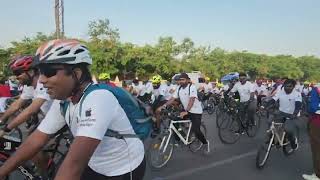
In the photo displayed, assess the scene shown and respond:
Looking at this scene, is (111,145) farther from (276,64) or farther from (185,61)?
(276,64)

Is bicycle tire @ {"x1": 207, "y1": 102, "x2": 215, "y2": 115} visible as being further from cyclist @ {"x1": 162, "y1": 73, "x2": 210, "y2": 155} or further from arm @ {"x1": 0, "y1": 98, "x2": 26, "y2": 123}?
arm @ {"x1": 0, "y1": 98, "x2": 26, "y2": 123}

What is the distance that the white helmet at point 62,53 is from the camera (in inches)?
96.5

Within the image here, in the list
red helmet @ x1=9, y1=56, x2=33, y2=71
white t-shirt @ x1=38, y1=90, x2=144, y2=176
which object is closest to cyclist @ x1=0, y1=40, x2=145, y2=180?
white t-shirt @ x1=38, y1=90, x2=144, y2=176

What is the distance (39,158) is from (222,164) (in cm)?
480

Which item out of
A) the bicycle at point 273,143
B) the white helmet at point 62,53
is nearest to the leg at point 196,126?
the bicycle at point 273,143

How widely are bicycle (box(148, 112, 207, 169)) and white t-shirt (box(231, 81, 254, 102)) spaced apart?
430 centimetres

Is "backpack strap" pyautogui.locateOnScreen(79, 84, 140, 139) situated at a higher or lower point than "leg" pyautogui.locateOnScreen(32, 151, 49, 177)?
higher

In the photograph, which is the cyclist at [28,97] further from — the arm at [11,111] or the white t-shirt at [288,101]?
the white t-shirt at [288,101]

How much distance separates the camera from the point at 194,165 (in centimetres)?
858

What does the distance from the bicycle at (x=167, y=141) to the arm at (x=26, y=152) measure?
520cm

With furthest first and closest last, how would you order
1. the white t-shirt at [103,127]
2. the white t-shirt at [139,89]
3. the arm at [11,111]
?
the white t-shirt at [139,89] < the arm at [11,111] < the white t-shirt at [103,127]

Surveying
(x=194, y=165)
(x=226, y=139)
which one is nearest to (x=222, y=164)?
(x=194, y=165)

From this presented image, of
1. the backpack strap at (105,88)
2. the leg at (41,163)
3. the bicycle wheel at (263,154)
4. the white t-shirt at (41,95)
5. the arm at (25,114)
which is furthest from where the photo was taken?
the bicycle wheel at (263,154)

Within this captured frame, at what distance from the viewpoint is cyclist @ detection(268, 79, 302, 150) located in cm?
931
